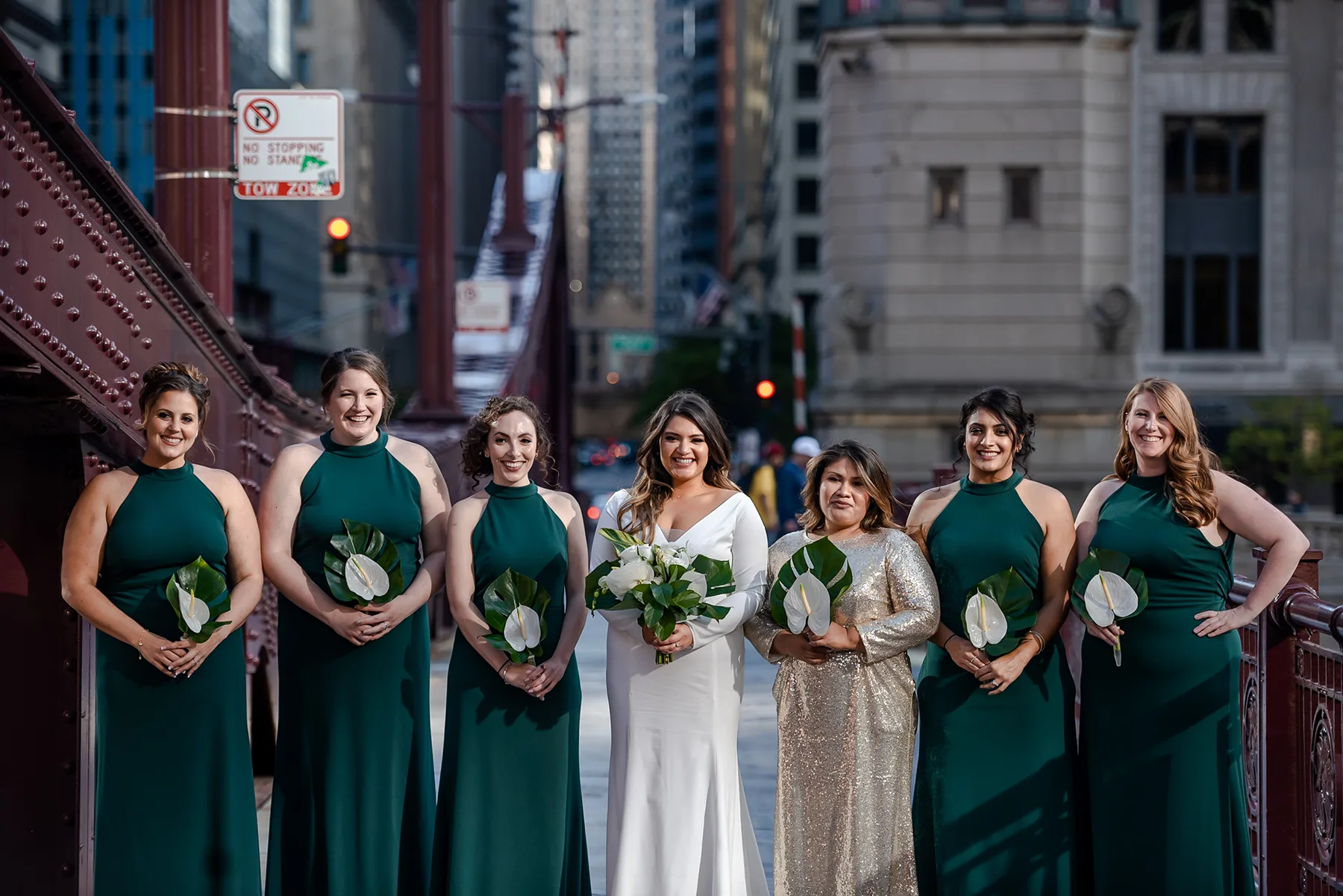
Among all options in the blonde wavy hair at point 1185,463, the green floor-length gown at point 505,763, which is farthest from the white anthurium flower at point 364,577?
the blonde wavy hair at point 1185,463

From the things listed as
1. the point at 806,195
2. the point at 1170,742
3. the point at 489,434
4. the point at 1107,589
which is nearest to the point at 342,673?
the point at 489,434

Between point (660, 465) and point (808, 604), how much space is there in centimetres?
Answer: 84

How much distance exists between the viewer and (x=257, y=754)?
9984mm

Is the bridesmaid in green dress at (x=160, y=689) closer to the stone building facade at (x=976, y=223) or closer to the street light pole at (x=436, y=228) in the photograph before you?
the street light pole at (x=436, y=228)

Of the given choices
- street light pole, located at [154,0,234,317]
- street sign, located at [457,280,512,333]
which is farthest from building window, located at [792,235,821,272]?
street light pole, located at [154,0,234,317]

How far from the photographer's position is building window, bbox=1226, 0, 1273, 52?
118 ft

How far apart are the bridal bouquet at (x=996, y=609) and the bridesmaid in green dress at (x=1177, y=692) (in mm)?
381

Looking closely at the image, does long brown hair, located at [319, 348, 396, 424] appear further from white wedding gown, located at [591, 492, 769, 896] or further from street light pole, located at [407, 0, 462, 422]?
street light pole, located at [407, 0, 462, 422]

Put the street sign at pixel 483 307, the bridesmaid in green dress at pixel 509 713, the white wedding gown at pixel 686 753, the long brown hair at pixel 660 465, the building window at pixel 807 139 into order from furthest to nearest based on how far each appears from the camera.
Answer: the building window at pixel 807 139 < the street sign at pixel 483 307 < the long brown hair at pixel 660 465 < the white wedding gown at pixel 686 753 < the bridesmaid in green dress at pixel 509 713

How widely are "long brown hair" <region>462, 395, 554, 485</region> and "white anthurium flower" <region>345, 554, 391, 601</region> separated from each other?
1.81ft

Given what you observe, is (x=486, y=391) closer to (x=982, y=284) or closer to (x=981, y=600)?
(x=982, y=284)

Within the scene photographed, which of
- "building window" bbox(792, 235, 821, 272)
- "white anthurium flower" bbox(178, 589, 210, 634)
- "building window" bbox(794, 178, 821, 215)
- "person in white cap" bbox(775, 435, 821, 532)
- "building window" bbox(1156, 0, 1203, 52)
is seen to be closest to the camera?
"white anthurium flower" bbox(178, 589, 210, 634)

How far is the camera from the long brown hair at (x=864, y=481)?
5.91m

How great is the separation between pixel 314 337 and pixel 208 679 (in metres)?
70.4
